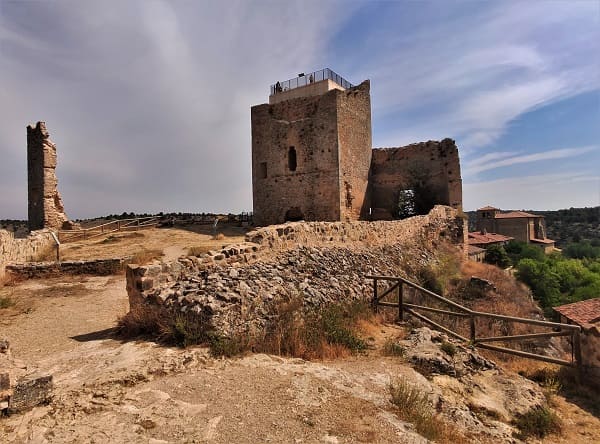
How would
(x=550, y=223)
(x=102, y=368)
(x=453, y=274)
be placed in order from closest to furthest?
(x=102, y=368), (x=453, y=274), (x=550, y=223)

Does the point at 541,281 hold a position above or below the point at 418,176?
below

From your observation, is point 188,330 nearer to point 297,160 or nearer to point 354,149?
point 297,160

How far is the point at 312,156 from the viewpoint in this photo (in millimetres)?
18375

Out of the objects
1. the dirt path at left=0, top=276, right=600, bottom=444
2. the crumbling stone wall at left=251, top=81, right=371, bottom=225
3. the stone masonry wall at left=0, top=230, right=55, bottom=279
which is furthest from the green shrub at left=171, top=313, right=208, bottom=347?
the crumbling stone wall at left=251, top=81, right=371, bottom=225

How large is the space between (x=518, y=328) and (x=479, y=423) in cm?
688

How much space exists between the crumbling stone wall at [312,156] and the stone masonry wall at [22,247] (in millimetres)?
9427

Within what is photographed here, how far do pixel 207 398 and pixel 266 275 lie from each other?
3146 millimetres

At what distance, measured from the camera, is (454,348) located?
630cm

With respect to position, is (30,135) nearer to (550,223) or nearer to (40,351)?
(40,351)

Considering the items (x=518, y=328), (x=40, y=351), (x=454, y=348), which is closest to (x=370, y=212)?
(x=518, y=328)

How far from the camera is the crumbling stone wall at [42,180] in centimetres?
1852

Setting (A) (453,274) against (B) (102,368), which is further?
(A) (453,274)

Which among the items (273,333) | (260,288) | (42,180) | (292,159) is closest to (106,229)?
(42,180)

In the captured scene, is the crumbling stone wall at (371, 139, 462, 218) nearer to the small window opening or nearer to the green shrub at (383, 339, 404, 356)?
the small window opening
